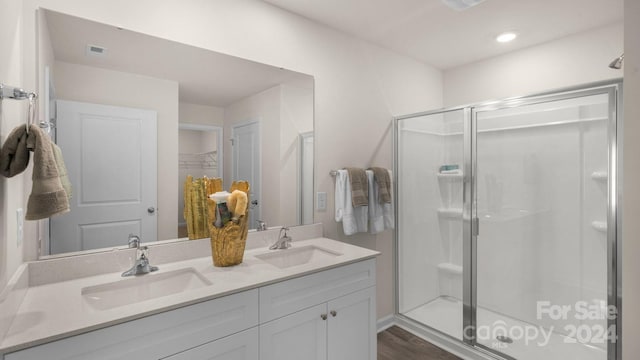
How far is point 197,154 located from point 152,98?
1.13ft

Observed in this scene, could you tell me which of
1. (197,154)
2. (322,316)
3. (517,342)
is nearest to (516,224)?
(517,342)

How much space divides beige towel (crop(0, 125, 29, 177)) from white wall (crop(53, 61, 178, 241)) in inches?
21.2

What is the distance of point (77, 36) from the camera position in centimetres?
136

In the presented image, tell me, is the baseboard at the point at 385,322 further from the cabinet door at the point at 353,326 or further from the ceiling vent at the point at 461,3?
the ceiling vent at the point at 461,3

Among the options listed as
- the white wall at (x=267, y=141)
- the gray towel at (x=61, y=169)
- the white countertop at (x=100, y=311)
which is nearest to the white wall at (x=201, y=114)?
the white wall at (x=267, y=141)

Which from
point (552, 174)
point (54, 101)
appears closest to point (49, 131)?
point (54, 101)

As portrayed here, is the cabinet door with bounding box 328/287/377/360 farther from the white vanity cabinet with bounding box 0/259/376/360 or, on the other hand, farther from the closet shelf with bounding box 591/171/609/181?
the closet shelf with bounding box 591/171/609/181

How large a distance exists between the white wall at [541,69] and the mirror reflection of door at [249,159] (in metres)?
1.95

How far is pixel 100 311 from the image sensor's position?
3.37 ft

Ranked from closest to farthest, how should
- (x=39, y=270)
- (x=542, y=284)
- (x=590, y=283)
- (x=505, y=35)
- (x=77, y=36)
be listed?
1. (x=39, y=270)
2. (x=77, y=36)
3. (x=590, y=283)
4. (x=542, y=284)
5. (x=505, y=35)

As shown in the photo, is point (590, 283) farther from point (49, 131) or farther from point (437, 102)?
point (49, 131)

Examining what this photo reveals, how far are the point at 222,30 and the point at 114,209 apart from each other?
1.10m

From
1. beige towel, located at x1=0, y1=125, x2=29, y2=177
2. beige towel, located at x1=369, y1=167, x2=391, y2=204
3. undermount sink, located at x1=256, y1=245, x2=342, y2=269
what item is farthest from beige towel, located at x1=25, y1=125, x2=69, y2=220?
beige towel, located at x1=369, y1=167, x2=391, y2=204

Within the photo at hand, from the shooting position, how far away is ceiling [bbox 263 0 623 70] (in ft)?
6.52
